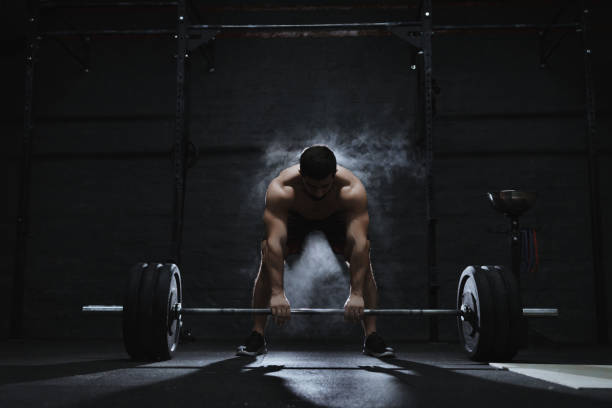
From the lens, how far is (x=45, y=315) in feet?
14.5

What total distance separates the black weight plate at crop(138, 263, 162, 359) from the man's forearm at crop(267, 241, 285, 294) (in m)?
0.53

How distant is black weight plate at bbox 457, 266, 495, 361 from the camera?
235 cm

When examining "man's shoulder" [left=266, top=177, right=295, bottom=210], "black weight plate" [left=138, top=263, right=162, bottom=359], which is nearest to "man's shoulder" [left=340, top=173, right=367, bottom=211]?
"man's shoulder" [left=266, top=177, right=295, bottom=210]

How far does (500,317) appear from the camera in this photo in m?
2.33

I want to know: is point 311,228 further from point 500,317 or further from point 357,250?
point 500,317

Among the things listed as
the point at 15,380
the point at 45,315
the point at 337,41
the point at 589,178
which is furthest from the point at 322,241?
the point at 15,380

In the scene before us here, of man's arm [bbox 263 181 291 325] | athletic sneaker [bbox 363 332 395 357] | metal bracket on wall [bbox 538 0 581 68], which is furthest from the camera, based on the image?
metal bracket on wall [bbox 538 0 581 68]

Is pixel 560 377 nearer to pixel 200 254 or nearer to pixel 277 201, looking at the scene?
pixel 277 201

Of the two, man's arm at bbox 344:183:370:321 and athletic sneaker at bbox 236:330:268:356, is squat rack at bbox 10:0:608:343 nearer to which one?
athletic sneaker at bbox 236:330:268:356

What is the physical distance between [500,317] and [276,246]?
104 centimetres

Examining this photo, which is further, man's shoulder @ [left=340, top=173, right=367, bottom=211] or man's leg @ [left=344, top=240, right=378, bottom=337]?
man's leg @ [left=344, top=240, right=378, bottom=337]

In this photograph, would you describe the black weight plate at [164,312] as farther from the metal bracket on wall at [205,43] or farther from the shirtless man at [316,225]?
the metal bracket on wall at [205,43]

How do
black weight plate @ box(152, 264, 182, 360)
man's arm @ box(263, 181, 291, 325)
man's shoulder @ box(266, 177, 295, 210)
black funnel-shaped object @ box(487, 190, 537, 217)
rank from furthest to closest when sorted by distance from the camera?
1. black funnel-shaped object @ box(487, 190, 537, 217)
2. man's shoulder @ box(266, 177, 295, 210)
3. black weight plate @ box(152, 264, 182, 360)
4. man's arm @ box(263, 181, 291, 325)

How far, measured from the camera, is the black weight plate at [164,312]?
235 cm
